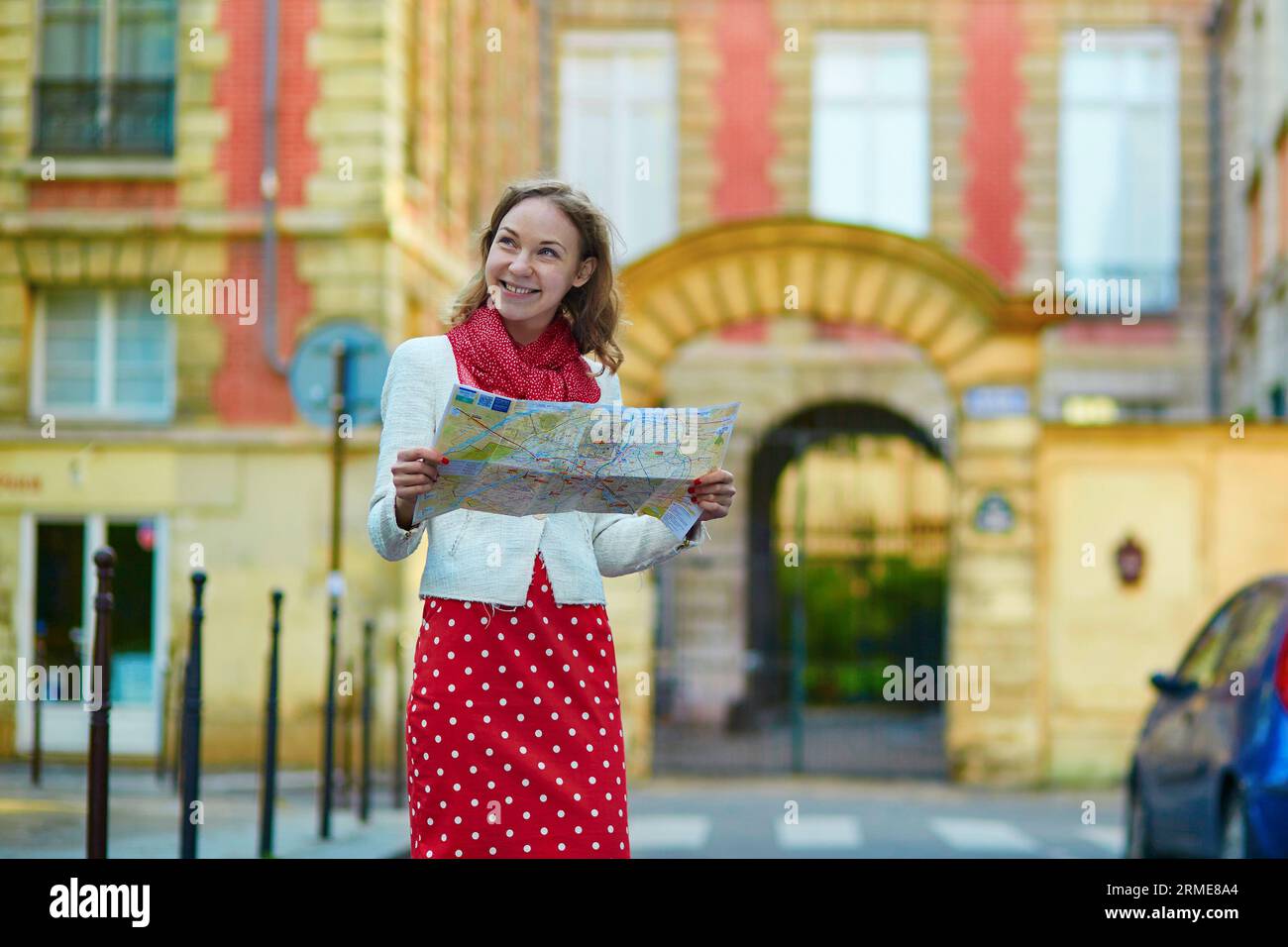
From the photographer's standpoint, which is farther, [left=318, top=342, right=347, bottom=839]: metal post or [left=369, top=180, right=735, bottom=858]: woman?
[left=318, top=342, right=347, bottom=839]: metal post

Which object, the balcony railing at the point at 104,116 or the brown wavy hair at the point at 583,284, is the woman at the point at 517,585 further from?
the balcony railing at the point at 104,116

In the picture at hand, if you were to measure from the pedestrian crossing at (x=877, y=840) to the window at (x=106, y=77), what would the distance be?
7.95 metres

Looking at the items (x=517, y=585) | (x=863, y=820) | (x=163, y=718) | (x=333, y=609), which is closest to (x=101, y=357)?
(x=163, y=718)

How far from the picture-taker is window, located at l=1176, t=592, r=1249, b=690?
8766mm

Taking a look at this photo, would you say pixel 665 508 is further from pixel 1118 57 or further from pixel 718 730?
pixel 1118 57

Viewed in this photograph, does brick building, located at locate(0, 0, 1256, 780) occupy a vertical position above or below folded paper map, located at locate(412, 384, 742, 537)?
above

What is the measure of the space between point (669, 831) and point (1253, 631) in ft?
17.2

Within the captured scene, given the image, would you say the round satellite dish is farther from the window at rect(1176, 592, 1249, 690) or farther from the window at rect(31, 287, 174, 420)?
the window at rect(1176, 592, 1249, 690)

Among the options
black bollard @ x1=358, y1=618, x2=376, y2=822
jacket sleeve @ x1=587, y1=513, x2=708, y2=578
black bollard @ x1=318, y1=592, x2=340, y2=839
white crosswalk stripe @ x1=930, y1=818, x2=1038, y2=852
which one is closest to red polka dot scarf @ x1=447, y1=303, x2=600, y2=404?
jacket sleeve @ x1=587, y1=513, x2=708, y2=578

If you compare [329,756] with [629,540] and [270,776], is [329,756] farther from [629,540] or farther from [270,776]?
[629,540]

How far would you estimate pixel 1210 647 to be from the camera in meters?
9.05

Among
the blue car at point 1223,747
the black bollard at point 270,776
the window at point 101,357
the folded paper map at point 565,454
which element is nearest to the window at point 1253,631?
the blue car at point 1223,747

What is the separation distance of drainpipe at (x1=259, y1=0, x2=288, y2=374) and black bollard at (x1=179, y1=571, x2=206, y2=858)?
985cm
